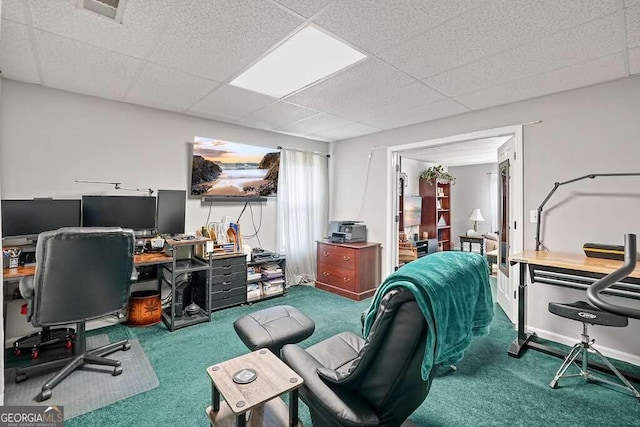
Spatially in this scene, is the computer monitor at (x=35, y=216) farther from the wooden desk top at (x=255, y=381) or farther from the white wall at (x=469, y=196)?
the white wall at (x=469, y=196)

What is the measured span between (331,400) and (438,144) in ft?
11.4

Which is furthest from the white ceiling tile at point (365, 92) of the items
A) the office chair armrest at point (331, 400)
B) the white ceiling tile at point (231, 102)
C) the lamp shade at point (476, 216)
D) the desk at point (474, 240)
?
the lamp shade at point (476, 216)

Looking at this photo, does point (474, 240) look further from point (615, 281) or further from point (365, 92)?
point (615, 281)

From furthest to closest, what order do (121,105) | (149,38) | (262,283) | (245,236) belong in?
(245,236), (262,283), (121,105), (149,38)

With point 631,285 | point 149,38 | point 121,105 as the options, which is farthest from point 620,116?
point 121,105

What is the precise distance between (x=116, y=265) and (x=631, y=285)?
3796 mm

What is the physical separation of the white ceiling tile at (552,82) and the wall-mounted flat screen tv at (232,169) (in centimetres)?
258

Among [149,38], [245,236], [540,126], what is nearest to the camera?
[149,38]

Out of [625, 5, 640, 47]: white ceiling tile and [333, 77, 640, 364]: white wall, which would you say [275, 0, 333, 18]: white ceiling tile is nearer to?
[625, 5, 640, 47]: white ceiling tile

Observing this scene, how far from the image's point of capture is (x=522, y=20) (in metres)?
1.78

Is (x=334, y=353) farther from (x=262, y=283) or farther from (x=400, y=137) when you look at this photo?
(x=400, y=137)

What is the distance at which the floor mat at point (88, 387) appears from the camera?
1958 millimetres

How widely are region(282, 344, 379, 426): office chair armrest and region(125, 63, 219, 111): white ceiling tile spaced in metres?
2.50

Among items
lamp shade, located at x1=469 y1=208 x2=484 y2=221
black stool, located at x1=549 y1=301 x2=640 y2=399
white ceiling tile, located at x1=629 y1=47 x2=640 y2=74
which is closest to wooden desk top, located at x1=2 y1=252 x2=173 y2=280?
black stool, located at x1=549 y1=301 x2=640 y2=399
